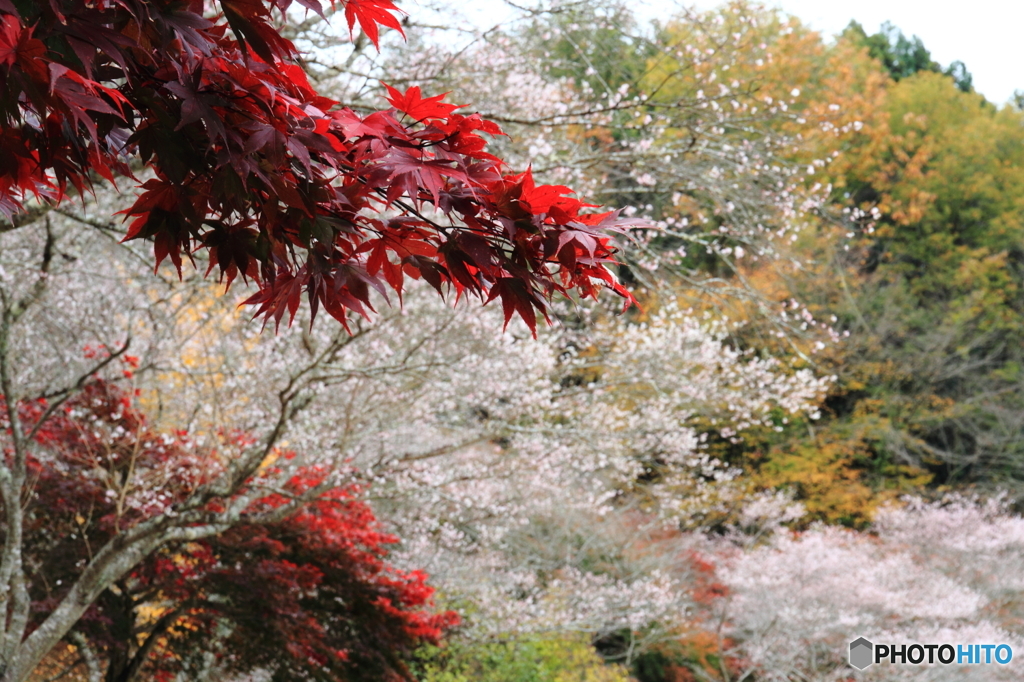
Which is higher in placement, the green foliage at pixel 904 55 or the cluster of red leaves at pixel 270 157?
the green foliage at pixel 904 55

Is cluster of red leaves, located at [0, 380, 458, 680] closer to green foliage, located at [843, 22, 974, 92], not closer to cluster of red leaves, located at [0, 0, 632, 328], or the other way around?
cluster of red leaves, located at [0, 0, 632, 328]

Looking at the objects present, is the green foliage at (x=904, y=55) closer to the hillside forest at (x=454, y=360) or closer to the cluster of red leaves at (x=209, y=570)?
the hillside forest at (x=454, y=360)

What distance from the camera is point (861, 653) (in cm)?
790

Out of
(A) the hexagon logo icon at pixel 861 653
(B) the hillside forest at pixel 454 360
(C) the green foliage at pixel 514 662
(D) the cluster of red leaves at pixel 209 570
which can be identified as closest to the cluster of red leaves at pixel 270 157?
(B) the hillside forest at pixel 454 360

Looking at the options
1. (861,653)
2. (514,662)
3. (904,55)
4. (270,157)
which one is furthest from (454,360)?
(904,55)

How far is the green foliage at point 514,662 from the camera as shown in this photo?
6.93 metres

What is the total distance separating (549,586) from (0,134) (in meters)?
8.07

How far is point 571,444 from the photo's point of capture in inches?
276

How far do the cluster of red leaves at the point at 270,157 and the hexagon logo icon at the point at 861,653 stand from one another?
785 cm

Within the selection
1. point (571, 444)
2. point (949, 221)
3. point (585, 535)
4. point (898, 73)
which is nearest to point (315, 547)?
point (571, 444)

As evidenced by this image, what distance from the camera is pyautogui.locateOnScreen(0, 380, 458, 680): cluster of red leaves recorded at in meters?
4.48

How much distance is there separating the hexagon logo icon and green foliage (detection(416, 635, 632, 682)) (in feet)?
7.52

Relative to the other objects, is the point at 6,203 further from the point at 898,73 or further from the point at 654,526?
the point at 898,73

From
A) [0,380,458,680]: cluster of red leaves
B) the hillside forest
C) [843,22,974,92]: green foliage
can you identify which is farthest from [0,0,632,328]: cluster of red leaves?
[843,22,974,92]: green foliage
